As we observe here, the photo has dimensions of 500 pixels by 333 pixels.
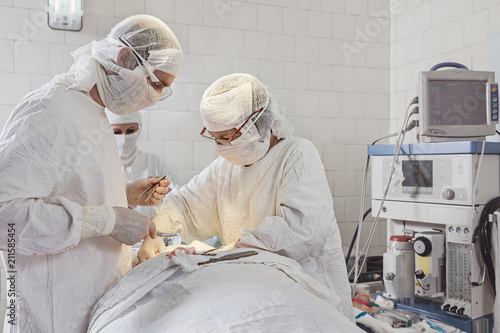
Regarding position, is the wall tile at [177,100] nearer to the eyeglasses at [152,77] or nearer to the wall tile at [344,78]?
the wall tile at [344,78]

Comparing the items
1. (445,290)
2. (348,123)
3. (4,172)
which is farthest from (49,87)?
(348,123)

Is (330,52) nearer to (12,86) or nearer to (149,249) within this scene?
(12,86)

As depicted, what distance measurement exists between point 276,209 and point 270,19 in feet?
6.73

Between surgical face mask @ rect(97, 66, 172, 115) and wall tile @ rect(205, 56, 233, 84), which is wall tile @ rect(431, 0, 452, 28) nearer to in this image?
wall tile @ rect(205, 56, 233, 84)

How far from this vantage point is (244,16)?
336cm

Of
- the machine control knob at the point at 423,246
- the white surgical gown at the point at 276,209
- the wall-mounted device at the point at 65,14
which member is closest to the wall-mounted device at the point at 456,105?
the machine control knob at the point at 423,246

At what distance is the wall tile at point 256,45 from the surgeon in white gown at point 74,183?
1926mm

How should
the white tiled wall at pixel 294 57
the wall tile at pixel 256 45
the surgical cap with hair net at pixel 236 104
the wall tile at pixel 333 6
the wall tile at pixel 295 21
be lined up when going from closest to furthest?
the surgical cap with hair net at pixel 236 104
the white tiled wall at pixel 294 57
the wall tile at pixel 256 45
the wall tile at pixel 295 21
the wall tile at pixel 333 6

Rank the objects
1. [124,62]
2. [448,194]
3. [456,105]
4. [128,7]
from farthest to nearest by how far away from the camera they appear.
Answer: [128,7] < [456,105] < [448,194] < [124,62]

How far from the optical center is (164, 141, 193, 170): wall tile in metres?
3.19

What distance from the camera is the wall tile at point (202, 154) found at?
326cm

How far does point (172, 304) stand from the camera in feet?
3.63

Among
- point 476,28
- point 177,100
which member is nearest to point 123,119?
point 177,100

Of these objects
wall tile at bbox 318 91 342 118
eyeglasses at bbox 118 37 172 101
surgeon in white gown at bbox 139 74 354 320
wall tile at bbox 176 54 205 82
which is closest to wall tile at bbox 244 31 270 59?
wall tile at bbox 176 54 205 82
